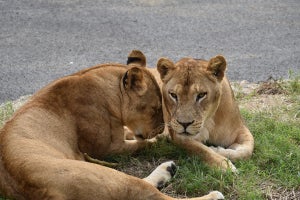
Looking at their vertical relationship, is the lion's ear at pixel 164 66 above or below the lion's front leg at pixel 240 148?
above

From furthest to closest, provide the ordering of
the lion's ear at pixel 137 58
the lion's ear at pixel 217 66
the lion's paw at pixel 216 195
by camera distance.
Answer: the lion's ear at pixel 137 58 < the lion's ear at pixel 217 66 < the lion's paw at pixel 216 195

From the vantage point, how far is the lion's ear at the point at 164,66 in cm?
532

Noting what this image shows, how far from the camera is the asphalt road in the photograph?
27.6ft

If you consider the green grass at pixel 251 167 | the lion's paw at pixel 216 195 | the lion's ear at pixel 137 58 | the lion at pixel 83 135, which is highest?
the lion's ear at pixel 137 58

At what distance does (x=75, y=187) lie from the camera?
13.0 ft

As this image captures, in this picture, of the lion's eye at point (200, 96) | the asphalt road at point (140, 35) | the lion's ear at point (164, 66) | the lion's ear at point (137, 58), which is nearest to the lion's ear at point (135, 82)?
the lion's ear at point (164, 66)

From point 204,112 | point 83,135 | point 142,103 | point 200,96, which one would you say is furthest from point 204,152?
point 83,135

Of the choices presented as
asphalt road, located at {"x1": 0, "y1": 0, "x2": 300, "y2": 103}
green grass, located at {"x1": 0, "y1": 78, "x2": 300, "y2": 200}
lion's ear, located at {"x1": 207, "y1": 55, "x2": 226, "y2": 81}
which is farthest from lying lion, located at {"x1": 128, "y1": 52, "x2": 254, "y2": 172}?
asphalt road, located at {"x1": 0, "y1": 0, "x2": 300, "y2": 103}

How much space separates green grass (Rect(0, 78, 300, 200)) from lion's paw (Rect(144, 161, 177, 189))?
5cm

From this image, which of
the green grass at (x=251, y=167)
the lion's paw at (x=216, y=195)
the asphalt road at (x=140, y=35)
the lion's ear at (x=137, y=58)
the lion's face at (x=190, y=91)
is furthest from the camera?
the asphalt road at (x=140, y=35)

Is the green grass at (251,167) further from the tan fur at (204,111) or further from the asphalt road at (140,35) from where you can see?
the asphalt road at (140,35)

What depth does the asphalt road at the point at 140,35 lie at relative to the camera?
841 cm

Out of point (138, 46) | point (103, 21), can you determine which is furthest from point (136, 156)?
point (103, 21)

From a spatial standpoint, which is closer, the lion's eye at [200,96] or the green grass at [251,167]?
the green grass at [251,167]
